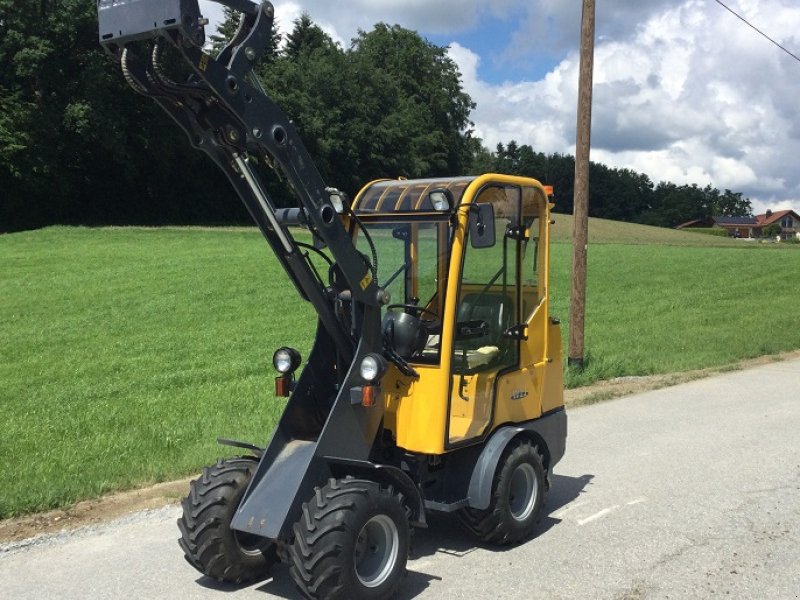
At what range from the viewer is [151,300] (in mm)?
19906

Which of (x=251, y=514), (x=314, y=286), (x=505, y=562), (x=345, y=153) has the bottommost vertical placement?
(x=505, y=562)

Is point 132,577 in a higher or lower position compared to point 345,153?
lower

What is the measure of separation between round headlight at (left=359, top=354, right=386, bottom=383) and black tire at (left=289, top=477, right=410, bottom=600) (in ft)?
1.93

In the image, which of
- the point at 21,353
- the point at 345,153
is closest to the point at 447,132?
the point at 345,153

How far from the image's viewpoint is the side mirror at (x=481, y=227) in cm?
504

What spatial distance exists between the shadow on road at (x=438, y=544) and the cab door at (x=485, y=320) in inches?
30.2

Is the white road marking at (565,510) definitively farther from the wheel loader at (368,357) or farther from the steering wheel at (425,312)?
the steering wheel at (425,312)

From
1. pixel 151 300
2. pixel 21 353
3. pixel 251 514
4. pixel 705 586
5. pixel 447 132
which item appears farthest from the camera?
pixel 447 132

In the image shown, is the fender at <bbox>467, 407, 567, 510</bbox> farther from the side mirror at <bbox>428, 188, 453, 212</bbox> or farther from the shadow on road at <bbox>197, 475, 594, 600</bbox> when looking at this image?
the side mirror at <bbox>428, 188, 453, 212</bbox>

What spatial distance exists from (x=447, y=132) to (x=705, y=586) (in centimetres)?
7901

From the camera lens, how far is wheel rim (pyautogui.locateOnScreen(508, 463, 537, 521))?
18.2ft

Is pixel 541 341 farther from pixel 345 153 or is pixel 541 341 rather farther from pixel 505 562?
pixel 345 153

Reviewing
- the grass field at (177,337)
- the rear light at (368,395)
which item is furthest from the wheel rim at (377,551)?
the grass field at (177,337)

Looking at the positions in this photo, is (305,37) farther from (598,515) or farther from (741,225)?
(741,225)
